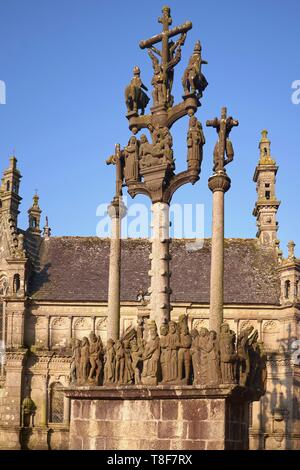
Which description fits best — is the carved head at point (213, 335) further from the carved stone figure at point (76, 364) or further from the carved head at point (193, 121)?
the carved head at point (193, 121)

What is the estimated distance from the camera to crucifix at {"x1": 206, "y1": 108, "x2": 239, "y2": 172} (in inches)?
838

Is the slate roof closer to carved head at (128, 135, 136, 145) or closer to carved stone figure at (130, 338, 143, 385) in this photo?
carved head at (128, 135, 136, 145)

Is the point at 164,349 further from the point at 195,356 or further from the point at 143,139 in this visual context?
the point at 143,139

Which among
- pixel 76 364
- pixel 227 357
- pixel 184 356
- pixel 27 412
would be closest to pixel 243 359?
pixel 227 357

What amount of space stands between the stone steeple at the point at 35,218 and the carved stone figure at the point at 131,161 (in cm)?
2872

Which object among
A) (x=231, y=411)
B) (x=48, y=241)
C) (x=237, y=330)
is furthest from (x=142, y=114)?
(x=48, y=241)

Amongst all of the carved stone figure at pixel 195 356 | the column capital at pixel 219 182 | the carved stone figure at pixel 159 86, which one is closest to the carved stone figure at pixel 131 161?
the carved stone figure at pixel 159 86

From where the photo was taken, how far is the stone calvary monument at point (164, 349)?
18500mm

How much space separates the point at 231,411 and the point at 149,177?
625 cm

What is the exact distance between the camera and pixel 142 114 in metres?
22.9

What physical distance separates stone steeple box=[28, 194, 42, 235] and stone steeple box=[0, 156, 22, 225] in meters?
1.17

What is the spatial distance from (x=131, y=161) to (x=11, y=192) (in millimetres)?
28381
